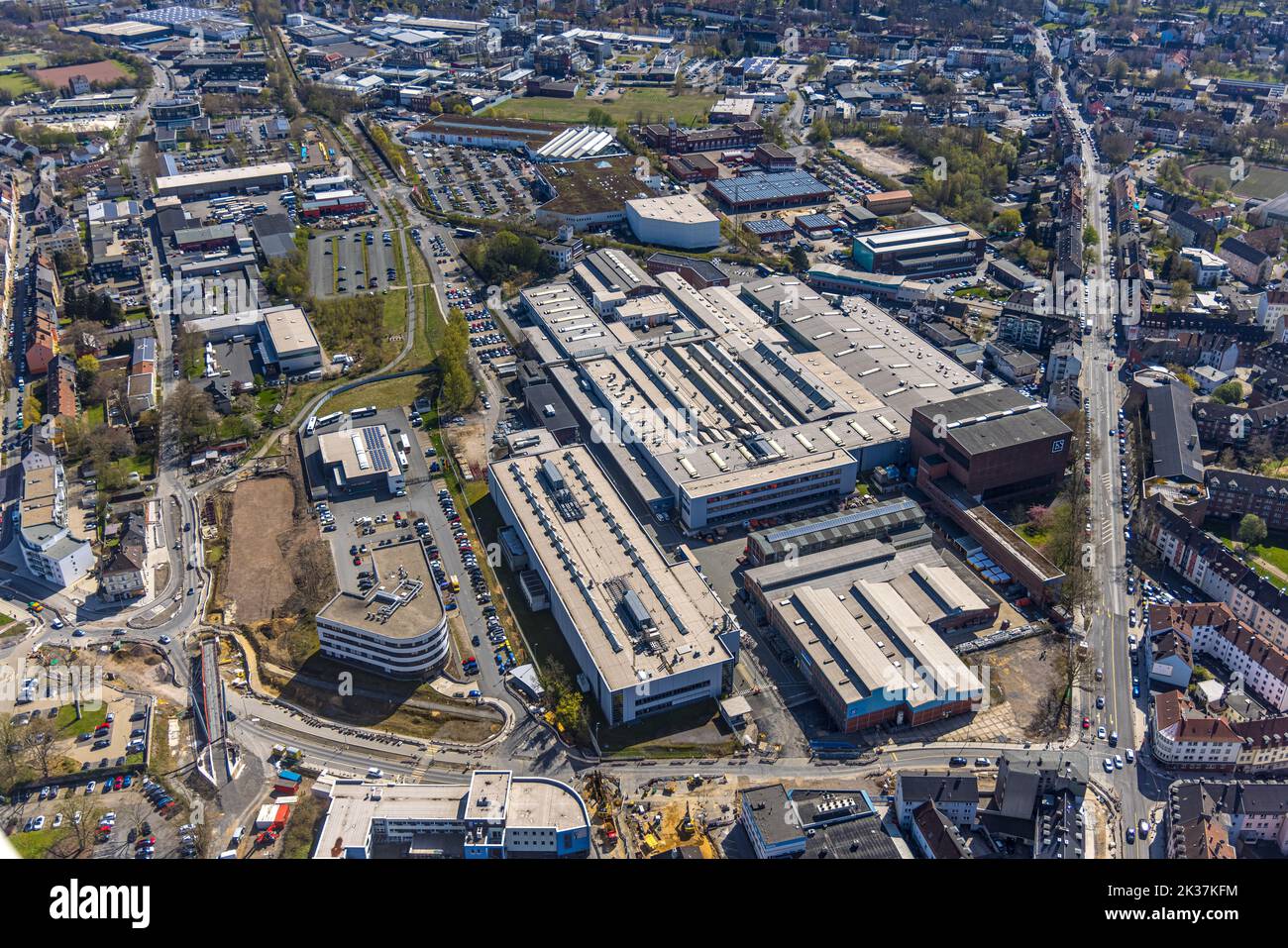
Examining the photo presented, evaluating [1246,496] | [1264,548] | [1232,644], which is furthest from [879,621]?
[1246,496]

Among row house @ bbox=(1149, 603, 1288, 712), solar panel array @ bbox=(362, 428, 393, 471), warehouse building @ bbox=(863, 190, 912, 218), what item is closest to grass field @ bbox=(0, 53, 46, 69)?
solar panel array @ bbox=(362, 428, 393, 471)

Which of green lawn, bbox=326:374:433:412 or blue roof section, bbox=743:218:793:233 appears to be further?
blue roof section, bbox=743:218:793:233

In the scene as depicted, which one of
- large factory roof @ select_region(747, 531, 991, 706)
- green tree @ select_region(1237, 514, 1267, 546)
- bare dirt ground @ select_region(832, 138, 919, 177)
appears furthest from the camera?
bare dirt ground @ select_region(832, 138, 919, 177)

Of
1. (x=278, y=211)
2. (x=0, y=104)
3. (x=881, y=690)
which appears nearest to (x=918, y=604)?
(x=881, y=690)

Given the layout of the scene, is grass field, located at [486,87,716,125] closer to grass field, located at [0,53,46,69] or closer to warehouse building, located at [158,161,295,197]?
warehouse building, located at [158,161,295,197]

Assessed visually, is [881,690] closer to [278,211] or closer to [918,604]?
[918,604]

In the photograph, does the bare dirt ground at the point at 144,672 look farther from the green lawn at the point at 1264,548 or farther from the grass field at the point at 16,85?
the grass field at the point at 16,85
